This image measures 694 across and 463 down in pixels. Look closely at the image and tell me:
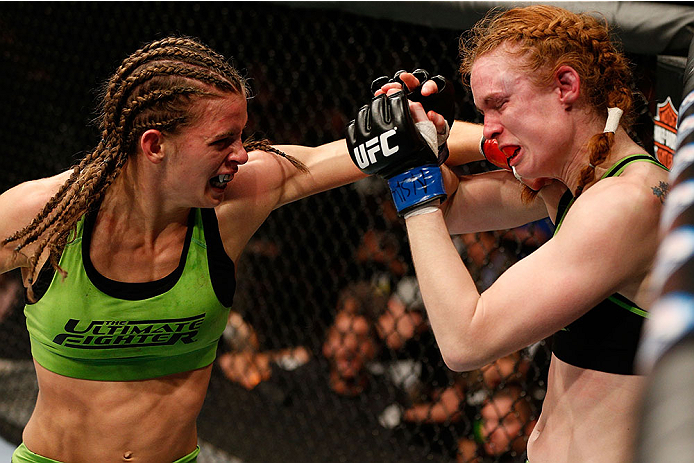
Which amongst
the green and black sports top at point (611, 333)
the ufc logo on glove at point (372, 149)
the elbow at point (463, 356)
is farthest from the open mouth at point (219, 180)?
the green and black sports top at point (611, 333)

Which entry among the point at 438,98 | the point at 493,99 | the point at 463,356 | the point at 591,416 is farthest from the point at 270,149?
the point at 591,416

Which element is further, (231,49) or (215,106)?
(231,49)

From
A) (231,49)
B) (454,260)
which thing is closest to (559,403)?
(454,260)

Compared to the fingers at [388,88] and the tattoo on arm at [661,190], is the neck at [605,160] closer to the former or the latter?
the tattoo on arm at [661,190]

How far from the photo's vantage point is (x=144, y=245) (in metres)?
1.27

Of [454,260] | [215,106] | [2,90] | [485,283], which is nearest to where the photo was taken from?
[454,260]

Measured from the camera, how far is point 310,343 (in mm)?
2576

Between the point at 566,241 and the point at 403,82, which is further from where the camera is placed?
the point at 403,82

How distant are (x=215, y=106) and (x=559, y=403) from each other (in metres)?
0.67

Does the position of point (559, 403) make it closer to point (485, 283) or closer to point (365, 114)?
point (365, 114)

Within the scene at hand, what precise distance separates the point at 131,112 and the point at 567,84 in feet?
2.14

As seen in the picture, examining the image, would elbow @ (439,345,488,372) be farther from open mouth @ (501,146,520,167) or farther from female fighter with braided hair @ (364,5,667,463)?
open mouth @ (501,146,520,167)

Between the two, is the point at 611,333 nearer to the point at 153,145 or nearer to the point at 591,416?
the point at 591,416

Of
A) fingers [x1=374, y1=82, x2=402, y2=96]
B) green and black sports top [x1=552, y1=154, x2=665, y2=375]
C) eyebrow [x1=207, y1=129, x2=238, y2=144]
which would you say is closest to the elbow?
green and black sports top [x1=552, y1=154, x2=665, y2=375]
